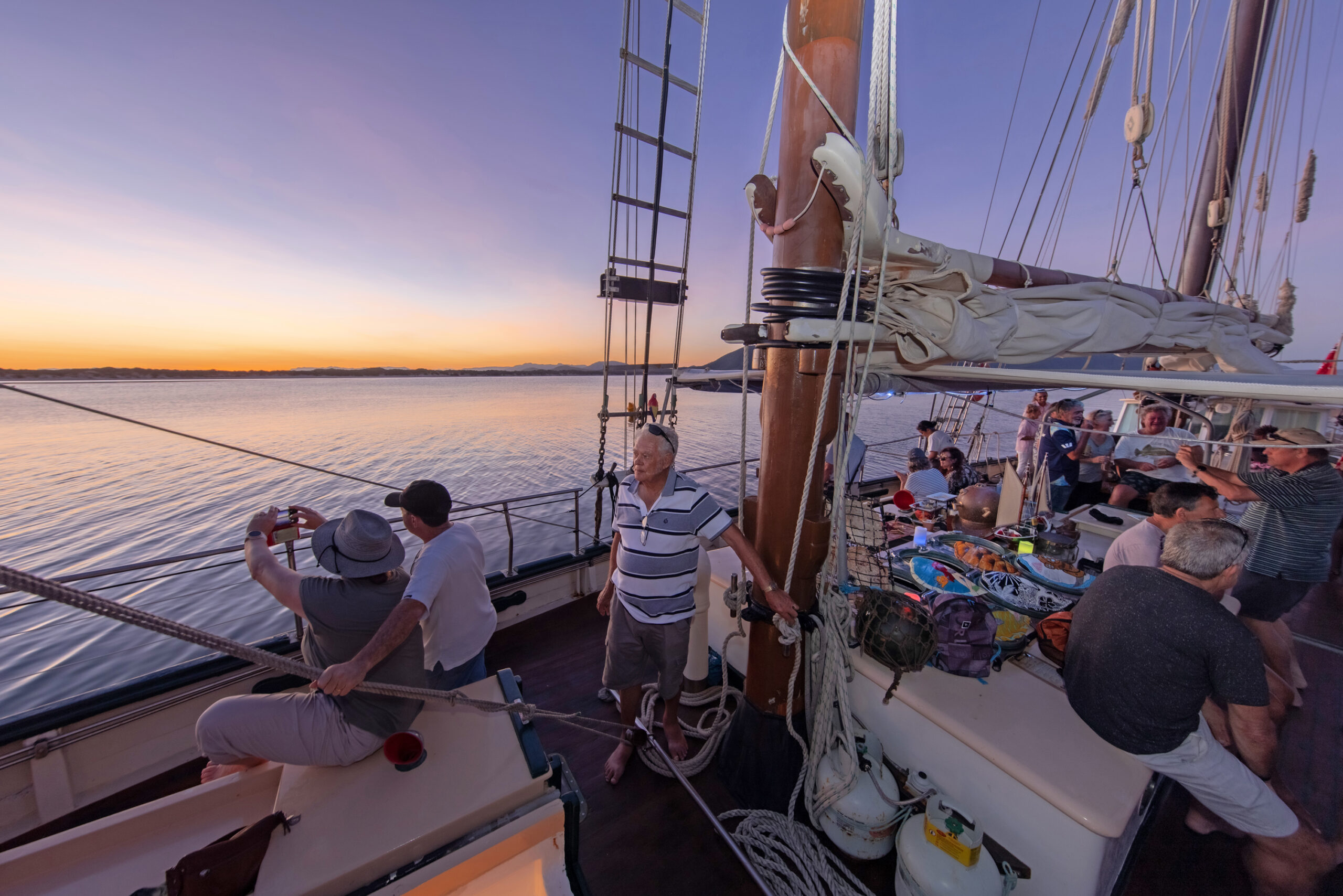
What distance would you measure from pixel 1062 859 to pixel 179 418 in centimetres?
3521

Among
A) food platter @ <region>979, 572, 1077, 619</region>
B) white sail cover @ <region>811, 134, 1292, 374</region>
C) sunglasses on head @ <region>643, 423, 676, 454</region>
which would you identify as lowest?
food platter @ <region>979, 572, 1077, 619</region>

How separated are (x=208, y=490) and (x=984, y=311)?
14777 millimetres

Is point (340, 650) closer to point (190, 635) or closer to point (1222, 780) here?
point (190, 635)

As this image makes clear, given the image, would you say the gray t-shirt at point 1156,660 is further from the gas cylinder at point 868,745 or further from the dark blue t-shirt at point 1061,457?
the dark blue t-shirt at point 1061,457

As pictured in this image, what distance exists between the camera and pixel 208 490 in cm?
1073

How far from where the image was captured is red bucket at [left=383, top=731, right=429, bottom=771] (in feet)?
5.16

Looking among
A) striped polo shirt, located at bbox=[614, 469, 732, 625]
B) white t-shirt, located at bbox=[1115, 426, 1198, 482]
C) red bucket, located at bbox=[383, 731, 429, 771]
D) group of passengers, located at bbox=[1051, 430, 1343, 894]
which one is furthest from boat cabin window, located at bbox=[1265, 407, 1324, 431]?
red bucket, located at bbox=[383, 731, 429, 771]

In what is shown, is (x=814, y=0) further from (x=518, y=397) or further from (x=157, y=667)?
(x=518, y=397)

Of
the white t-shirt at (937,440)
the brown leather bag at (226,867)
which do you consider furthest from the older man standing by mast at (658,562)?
the white t-shirt at (937,440)

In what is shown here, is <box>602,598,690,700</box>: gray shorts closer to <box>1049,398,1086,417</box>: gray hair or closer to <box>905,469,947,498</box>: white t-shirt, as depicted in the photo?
<box>905,469,947,498</box>: white t-shirt

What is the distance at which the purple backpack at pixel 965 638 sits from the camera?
206cm

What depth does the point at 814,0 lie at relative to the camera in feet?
5.66

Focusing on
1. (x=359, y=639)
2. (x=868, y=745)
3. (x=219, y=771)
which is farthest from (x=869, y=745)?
(x=219, y=771)

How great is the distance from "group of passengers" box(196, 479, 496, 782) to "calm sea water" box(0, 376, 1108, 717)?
24.2 inches
